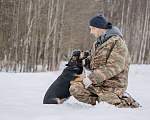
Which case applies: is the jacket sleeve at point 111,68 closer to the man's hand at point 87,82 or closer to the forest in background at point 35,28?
the man's hand at point 87,82

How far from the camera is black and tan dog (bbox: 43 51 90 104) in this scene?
94.4 inches

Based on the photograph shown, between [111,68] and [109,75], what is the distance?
95mm

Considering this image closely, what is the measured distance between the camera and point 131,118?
163 centimetres


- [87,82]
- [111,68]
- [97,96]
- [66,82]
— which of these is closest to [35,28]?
[66,82]

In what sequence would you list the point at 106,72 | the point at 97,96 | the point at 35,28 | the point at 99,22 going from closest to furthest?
1. the point at 106,72
2. the point at 99,22
3. the point at 97,96
4. the point at 35,28

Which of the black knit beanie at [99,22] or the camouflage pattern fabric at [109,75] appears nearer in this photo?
the camouflage pattern fabric at [109,75]

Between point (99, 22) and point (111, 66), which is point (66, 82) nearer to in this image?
point (111, 66)

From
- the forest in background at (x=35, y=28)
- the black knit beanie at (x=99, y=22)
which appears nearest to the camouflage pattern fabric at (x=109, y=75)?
the black knit beanie at (x=99, y=22)

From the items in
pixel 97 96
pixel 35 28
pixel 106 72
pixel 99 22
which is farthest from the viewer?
pixel 35 28

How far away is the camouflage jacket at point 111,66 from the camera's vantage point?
2.18 m

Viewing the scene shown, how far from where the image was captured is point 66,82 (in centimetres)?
246

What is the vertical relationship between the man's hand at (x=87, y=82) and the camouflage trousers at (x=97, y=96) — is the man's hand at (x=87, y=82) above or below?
above

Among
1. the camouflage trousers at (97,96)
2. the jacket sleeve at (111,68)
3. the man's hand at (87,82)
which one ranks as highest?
the jacket sleeve at (111,68)

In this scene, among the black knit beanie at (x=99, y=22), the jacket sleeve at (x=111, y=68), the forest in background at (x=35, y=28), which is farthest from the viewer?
the forest in background at (x=35, y=28)
